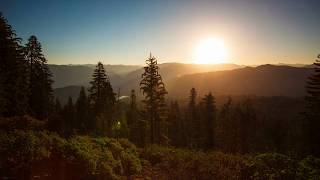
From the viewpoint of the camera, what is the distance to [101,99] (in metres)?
52.9

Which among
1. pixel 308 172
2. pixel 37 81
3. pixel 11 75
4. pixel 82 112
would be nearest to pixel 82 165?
pixel 308 172

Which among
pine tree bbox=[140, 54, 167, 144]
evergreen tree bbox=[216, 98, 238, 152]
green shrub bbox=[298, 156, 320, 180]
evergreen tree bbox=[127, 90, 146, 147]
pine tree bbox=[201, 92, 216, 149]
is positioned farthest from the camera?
pine tree bbox=[201, 92, 216, 149]

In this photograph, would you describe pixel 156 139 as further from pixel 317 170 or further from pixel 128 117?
pixel 317 170

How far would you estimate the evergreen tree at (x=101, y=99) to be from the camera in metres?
51.9

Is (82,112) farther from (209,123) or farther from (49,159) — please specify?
(49,159)

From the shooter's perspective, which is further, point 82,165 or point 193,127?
point 193,127

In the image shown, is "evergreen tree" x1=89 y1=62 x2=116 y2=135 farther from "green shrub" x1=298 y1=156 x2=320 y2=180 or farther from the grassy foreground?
"green shrub" x1=298 y1=156 x2=320 y2=180

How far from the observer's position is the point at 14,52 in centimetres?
3844

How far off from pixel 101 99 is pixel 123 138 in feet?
101

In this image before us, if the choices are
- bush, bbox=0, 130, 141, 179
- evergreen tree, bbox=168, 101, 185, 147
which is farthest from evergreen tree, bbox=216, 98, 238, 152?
bush, bbox=0, 130, 141, 179

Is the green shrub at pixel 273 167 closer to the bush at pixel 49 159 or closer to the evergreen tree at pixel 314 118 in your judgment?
the bush at pixel 49 159

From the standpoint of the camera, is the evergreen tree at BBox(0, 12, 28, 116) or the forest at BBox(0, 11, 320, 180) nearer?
the forest at BBox(0, 11, 320, 180)

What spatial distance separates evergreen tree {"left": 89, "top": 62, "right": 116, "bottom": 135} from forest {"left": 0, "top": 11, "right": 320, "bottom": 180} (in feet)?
0.56

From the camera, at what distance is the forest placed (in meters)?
12.9
